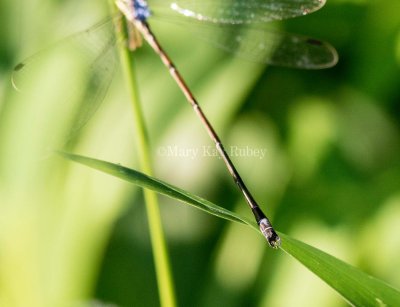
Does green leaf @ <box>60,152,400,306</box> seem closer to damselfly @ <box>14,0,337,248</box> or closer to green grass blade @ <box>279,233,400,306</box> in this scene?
green grass blade @ <box>279,233,400,306</box>

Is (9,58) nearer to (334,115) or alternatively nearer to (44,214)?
(44,214)

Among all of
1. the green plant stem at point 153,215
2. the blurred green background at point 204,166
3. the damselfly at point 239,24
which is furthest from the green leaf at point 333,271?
the damselfly at point 239,24

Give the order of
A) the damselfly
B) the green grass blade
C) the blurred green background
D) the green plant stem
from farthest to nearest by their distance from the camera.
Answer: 1. the damselfly
2. the blurred green background
3. the green plant stem
4. the green grass blade

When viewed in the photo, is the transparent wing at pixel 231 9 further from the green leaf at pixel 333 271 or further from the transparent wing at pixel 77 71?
the green leaf at pixel 333 271

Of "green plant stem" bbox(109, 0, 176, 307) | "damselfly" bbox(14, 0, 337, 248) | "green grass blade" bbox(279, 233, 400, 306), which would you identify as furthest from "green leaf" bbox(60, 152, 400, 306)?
"damselfly" bbox(14, 0, 337, 248)

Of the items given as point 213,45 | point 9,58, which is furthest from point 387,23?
point 9,58

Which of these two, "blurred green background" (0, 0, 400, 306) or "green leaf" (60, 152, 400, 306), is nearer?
"green leaf" (60, 152, 400, 306)

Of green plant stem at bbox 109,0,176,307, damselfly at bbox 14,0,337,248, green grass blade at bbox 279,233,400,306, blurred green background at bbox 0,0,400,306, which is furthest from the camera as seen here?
damselfly at bbox 14,0,337,248

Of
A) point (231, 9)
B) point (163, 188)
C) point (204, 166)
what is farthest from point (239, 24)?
point (163, 188)
